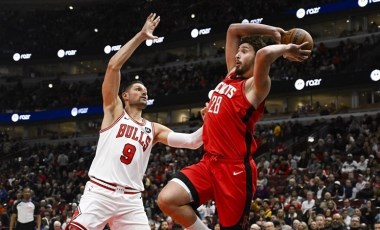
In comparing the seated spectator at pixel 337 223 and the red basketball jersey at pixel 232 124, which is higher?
the red basketball jersey at pixel 232 124

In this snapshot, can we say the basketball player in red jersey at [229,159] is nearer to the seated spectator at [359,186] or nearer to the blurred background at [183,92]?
the blurred background at [183,92]

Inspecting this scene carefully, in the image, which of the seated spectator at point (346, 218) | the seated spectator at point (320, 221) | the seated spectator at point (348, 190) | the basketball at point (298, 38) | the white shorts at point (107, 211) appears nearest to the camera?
the basketball at point (298, 38)

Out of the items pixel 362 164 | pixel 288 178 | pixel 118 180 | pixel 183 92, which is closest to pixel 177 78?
pixel 183 92

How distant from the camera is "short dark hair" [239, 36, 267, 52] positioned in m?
6.63

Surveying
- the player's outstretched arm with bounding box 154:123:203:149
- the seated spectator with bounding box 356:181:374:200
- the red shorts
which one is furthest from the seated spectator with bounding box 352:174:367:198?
the red shorts

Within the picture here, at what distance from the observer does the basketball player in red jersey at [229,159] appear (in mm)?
6207

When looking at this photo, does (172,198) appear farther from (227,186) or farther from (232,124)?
(232,124)

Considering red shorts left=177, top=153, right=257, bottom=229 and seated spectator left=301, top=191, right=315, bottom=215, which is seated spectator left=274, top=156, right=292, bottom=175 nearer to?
seated spectator left=301, top=191, right=315, bottom=215

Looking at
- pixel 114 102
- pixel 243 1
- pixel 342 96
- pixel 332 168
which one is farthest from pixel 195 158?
pixel 114 102

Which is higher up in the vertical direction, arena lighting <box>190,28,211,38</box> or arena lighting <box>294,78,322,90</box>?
arena lighting <box>190,28,211,38</box>

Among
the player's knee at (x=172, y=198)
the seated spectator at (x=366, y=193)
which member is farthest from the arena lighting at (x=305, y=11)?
the player's knee at (x=172, y=198)

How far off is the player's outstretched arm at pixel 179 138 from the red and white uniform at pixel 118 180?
166 mm

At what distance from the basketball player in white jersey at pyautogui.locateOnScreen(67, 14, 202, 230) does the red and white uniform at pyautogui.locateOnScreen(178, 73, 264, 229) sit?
0.92 meters

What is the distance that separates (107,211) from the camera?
7.25m
